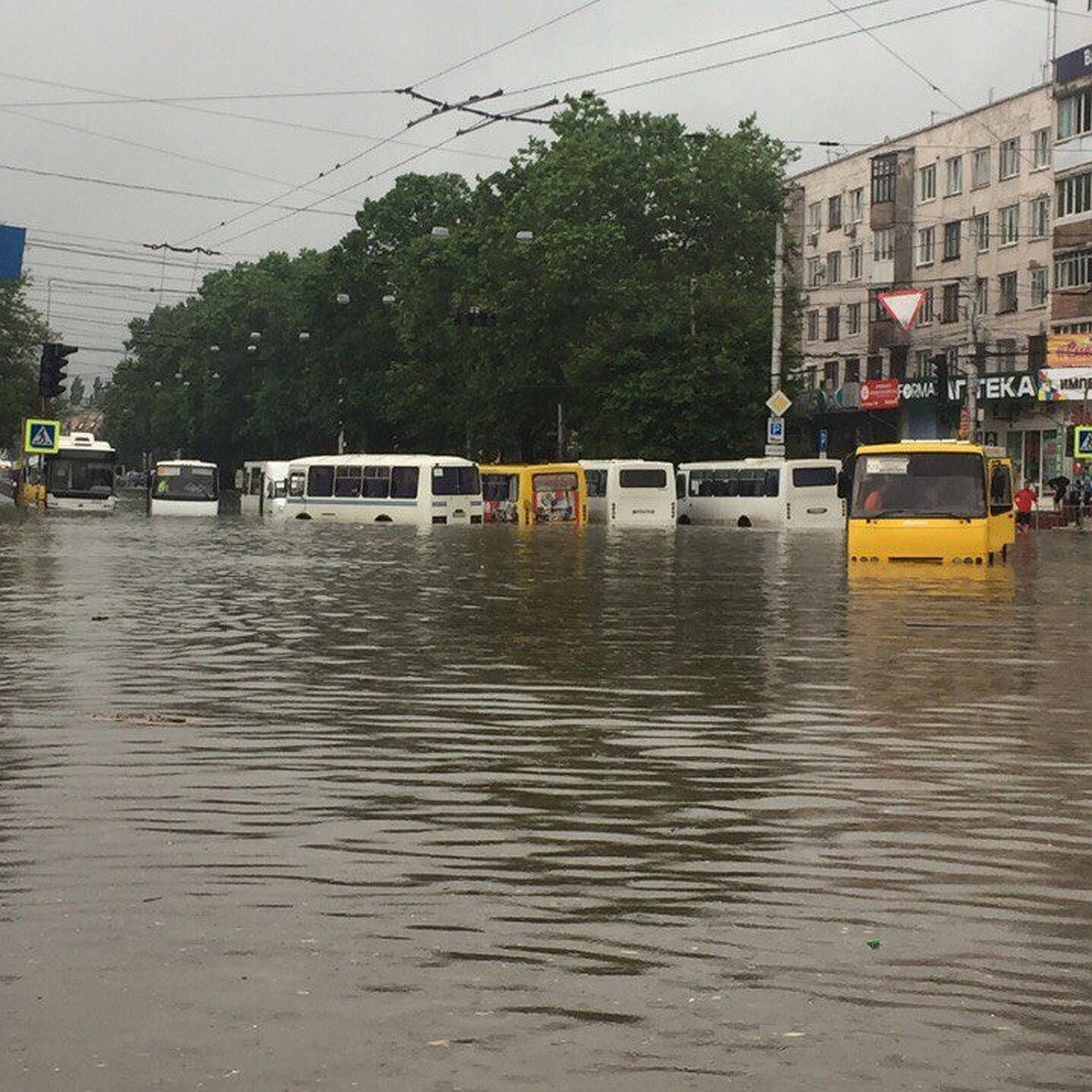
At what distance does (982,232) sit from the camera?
83375mm

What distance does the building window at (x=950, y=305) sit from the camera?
277 feet

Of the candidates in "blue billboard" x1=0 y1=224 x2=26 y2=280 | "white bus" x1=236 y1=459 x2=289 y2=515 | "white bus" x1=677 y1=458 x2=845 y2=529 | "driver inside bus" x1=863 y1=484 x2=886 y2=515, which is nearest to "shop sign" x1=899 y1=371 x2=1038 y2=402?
"white bus" x1=677 y1=458 x2=845 y2=529

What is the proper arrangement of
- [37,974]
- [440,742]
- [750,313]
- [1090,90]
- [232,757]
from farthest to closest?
[750,313], [1090,90], [440,742], [232,757], [37,974]

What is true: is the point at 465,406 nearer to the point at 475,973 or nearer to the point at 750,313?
the point at 750,313

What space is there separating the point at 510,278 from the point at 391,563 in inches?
1708

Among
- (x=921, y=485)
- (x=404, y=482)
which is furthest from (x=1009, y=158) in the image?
(x=921, y=485)

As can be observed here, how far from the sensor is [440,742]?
11.3 m

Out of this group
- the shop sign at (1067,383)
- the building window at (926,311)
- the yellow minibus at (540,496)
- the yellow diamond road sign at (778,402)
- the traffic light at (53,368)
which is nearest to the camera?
the traffic light at (53,368)

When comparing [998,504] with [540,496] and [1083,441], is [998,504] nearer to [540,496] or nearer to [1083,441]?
[1083,441]

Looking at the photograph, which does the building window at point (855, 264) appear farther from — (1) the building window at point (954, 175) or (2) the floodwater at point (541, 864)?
(2) the floodwater at point (541, 864)

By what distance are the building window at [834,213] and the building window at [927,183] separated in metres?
6.92

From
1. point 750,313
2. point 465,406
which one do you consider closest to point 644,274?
point 750,313

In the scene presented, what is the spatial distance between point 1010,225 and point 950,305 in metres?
4.73

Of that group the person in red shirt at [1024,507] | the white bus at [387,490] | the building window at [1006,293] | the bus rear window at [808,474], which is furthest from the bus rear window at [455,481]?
the building window at [1006,293]
